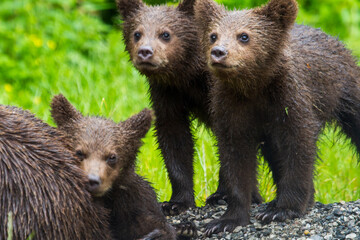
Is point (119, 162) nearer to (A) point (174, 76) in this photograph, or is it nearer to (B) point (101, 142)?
(B) point (101, 142)

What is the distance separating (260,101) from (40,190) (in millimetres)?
2280

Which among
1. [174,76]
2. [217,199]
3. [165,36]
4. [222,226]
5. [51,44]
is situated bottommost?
[222,226]

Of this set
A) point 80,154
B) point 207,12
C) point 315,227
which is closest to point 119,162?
point 80,154

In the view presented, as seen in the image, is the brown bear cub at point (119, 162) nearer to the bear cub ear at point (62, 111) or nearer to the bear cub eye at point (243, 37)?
the bear cub ear at point (62, 111)

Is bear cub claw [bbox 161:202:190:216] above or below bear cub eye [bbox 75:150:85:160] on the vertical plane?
below

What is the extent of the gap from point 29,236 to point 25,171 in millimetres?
481

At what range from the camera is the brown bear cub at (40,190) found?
495cm

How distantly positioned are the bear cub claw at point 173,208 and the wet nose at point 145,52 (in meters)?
1.60

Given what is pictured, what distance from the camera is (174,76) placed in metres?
6.92

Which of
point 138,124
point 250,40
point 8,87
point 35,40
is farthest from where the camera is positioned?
point 35,40

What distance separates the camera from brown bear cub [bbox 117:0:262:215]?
22.4ft

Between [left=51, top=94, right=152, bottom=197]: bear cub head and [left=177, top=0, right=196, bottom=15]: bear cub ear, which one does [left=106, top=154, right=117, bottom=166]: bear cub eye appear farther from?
[left=177, top=0, right=196, bottom=15]: bear cub ear

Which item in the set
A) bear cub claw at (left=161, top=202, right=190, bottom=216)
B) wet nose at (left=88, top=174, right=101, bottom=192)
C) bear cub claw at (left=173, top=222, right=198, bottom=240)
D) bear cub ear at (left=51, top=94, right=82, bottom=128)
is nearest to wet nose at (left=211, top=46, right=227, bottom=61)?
bear cub ear at (left=51, top=94, right=82, bottom=128)

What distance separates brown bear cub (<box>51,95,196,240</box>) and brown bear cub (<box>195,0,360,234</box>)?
2.60ft
